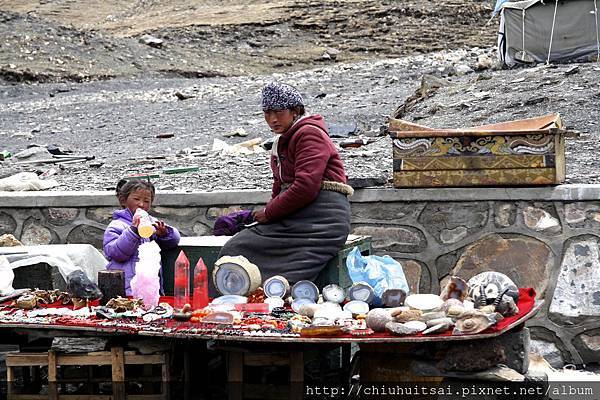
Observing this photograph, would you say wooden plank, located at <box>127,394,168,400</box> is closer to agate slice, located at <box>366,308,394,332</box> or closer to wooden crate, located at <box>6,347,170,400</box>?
wooden crate, located at <box>6,347,170,400</box>

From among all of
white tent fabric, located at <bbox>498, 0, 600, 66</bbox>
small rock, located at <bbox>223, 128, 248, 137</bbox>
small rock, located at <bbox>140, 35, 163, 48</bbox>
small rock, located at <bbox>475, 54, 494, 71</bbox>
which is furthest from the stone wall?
small rock, located at <bbox>140, 35, 163, 48</bbox>

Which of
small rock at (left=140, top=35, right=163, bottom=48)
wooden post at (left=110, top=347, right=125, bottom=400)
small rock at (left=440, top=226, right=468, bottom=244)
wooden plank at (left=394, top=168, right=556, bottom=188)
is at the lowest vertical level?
wooden post at (left=110, top=347, right=125, bottom=400)

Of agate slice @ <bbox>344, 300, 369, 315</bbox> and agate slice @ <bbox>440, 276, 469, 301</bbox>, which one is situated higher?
agate slice @ <bbox>440, 276, 469, 301</bbox>

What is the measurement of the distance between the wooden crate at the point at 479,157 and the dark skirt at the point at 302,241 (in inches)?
35.1

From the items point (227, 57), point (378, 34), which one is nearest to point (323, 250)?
point (227, 57)

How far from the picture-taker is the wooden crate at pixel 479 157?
5957 mm

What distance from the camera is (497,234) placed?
6.15 meters

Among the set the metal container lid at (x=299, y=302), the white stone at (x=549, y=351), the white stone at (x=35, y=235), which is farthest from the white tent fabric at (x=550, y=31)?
the metal container lid at (x=299, y=302)

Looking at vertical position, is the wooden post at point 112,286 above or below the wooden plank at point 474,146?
below

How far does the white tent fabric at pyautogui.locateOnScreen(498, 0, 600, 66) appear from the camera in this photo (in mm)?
14867

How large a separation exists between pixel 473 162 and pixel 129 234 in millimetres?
2006

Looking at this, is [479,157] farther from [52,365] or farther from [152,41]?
[152,41]

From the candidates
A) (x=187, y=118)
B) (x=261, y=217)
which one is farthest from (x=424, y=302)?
(x=187, y=118)

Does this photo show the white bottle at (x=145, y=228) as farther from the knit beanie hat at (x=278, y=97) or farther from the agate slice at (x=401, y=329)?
the agate slice at (x=401, y=329)
